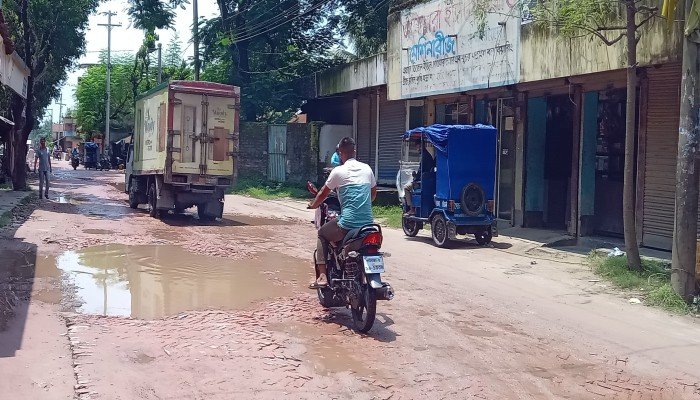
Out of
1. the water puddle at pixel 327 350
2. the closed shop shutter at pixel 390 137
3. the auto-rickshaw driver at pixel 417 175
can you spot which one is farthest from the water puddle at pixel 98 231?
the closed shop shutter at pixel 390 137

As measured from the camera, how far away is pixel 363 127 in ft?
88.4

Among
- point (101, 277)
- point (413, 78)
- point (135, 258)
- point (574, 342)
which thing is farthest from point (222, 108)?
point (574, 342)

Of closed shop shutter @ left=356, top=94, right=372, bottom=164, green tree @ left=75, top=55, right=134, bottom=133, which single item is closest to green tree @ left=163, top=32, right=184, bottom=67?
green tree @ left=75, top=55, right=134, bottom=133

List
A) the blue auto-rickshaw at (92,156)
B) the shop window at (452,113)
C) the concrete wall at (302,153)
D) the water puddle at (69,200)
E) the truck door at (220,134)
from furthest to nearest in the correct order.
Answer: the blue auto-rickshaw at (92,156)
the concrete wall at (302,153)
the water puddle at (69,200)
the shop window at (452,113)
the truck door at (220,134)

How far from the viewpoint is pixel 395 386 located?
18.6 ft

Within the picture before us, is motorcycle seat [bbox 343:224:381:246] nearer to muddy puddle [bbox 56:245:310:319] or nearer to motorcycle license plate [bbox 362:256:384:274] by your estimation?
motorcycle license plate [bbox 362:256:384:274]

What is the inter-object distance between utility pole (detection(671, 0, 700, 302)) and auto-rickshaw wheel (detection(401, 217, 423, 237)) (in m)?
6.80

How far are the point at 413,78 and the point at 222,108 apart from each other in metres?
5.23

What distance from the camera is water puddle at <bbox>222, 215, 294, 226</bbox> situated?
17688mm

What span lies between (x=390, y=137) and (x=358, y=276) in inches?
689

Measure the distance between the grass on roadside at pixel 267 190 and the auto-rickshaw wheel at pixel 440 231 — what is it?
1373 cm

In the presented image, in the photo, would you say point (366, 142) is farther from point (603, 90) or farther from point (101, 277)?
point (101, 277)

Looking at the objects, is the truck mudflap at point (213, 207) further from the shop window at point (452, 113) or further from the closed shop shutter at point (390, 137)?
the closed shop shutter at point (390, 137)

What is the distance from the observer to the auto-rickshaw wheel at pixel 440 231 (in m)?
14.1
